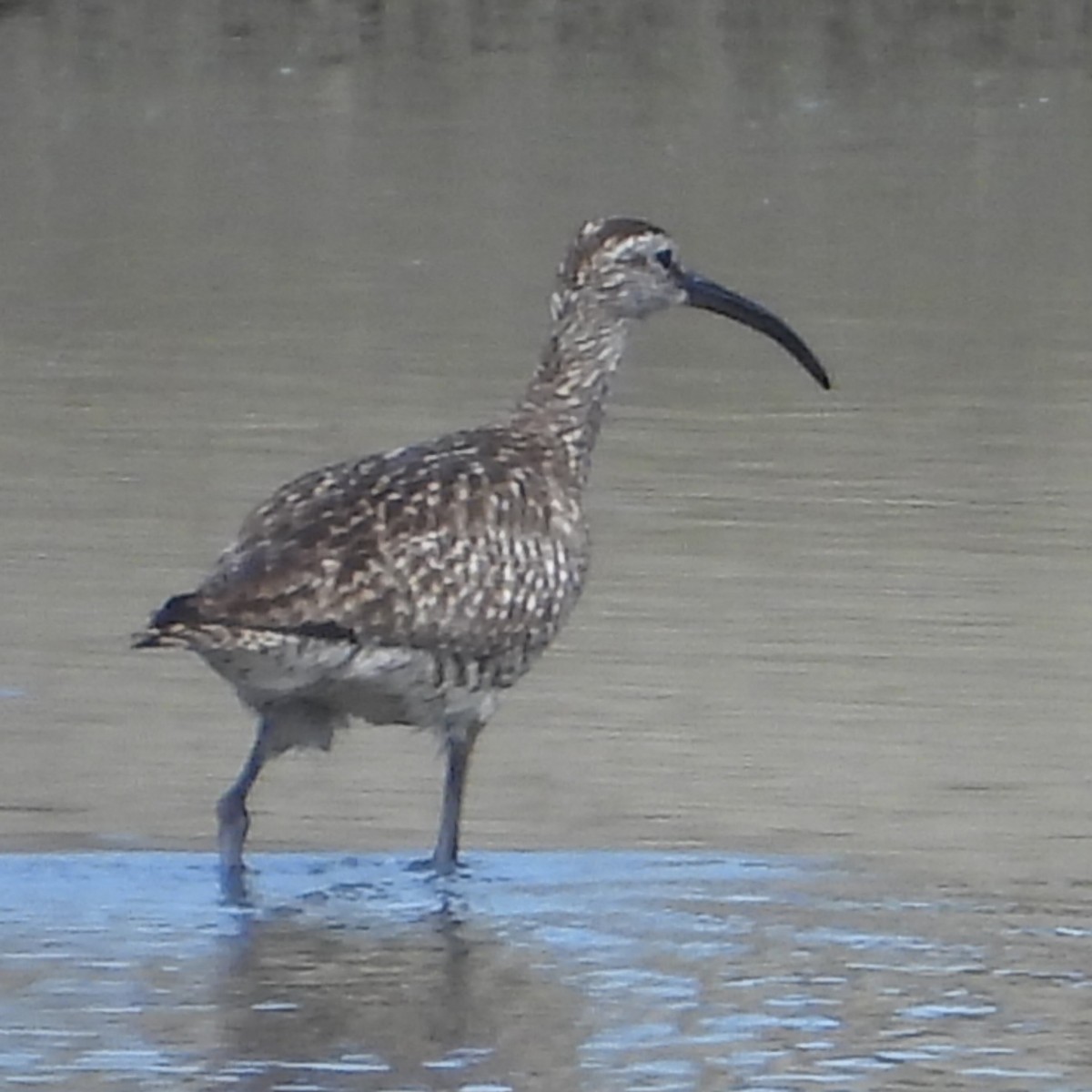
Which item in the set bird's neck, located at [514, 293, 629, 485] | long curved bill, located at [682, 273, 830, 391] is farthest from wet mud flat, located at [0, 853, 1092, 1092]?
long curved bill, located at [682, 273, 830, 391]

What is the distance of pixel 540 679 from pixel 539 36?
25.0m

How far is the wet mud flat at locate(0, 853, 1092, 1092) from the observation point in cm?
731

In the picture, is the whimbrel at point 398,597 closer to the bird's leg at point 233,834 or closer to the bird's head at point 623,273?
the bird's leg at point 233,834

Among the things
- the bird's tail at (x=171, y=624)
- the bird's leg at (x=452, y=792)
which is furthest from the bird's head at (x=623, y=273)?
the bird's tail at (x=171, y=624)

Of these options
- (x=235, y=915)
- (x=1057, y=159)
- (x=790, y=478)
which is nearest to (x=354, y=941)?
(x=235, y=915)

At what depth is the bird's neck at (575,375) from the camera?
953 centimetres

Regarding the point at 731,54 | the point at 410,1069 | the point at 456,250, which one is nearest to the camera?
the point at 410,1069

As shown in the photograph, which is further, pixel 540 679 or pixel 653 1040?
pixel 540 679

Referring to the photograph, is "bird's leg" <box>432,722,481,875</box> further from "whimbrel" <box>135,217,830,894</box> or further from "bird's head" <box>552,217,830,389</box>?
"bird's head" <box>552,217,830,389</box>

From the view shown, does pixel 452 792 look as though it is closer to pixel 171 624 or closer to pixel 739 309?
pixel 171 624

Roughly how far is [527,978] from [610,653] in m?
2.76

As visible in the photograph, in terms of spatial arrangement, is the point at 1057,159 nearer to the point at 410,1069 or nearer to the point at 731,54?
the point at 731,54

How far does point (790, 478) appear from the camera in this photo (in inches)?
521

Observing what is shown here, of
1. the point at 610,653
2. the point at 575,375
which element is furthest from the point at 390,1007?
the point at 610,653
